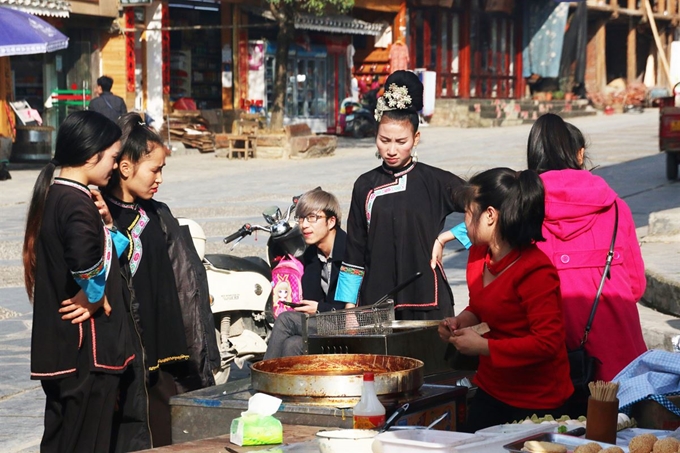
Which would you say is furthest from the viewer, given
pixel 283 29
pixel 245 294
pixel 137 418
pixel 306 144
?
pixel 283 29

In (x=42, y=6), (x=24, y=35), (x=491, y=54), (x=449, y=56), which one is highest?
(x=42, y=6)

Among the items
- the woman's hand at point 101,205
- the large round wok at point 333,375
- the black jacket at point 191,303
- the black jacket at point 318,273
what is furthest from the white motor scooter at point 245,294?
the large round wok at point 333,375

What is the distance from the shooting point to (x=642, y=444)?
3.24 metres

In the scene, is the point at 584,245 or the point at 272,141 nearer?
the point at 584,245

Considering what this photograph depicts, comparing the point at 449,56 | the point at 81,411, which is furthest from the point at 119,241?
the point at 449,56

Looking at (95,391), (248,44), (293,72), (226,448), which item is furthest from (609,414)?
(293,72)

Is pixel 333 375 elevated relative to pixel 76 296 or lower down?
lower down

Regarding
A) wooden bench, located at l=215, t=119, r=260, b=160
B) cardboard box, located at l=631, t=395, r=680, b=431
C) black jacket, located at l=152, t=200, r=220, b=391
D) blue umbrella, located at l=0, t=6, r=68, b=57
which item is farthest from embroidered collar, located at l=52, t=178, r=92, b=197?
wooden bench, located at l=215, t=119, r=260, b=160

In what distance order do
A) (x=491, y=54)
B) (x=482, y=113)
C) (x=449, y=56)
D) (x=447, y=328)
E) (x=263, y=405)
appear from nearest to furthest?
(x=263, y=405) → (x=447, y=328) → (x=482, y=113) → (x=449, y=56) → (x=491, y=54)

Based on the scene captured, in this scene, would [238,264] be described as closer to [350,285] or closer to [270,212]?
[270,212]

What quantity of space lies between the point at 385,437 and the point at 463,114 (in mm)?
31528

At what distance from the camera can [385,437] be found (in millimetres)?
3201

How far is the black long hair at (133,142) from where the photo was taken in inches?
195

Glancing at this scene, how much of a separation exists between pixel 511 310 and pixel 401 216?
4.13ft
